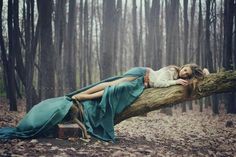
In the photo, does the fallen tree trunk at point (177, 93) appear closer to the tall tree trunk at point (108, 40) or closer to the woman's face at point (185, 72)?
the woman's face at point (185, 72)

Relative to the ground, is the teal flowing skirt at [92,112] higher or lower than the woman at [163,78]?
lower

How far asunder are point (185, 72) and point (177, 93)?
50 cm

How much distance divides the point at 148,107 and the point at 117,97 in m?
0.73

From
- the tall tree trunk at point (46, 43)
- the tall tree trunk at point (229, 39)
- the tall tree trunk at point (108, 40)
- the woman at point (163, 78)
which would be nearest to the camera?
the woman at point (163, 78)

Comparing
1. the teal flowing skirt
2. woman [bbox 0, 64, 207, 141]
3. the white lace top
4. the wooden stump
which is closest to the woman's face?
woman [bbox 0, 64, 207, 141]

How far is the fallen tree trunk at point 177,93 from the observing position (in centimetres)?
649

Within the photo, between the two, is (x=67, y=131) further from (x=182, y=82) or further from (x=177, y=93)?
(x=182, y=82)

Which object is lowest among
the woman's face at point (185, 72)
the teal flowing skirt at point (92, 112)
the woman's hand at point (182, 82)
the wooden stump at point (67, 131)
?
the wooden stump at point (67, 131)

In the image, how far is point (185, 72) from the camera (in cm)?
656

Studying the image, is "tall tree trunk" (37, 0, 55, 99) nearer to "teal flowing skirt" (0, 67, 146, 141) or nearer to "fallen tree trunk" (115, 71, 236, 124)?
"teal flowing skirt" (0, 67, 146, 141)

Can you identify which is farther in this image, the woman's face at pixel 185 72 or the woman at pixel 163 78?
the woman's face at pixel 185 72

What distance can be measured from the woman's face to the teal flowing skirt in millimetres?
893

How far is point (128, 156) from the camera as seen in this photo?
492cm

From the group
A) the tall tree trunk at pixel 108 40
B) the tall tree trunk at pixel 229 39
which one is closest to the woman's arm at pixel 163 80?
the tall tree trunk at pixel 229 39
